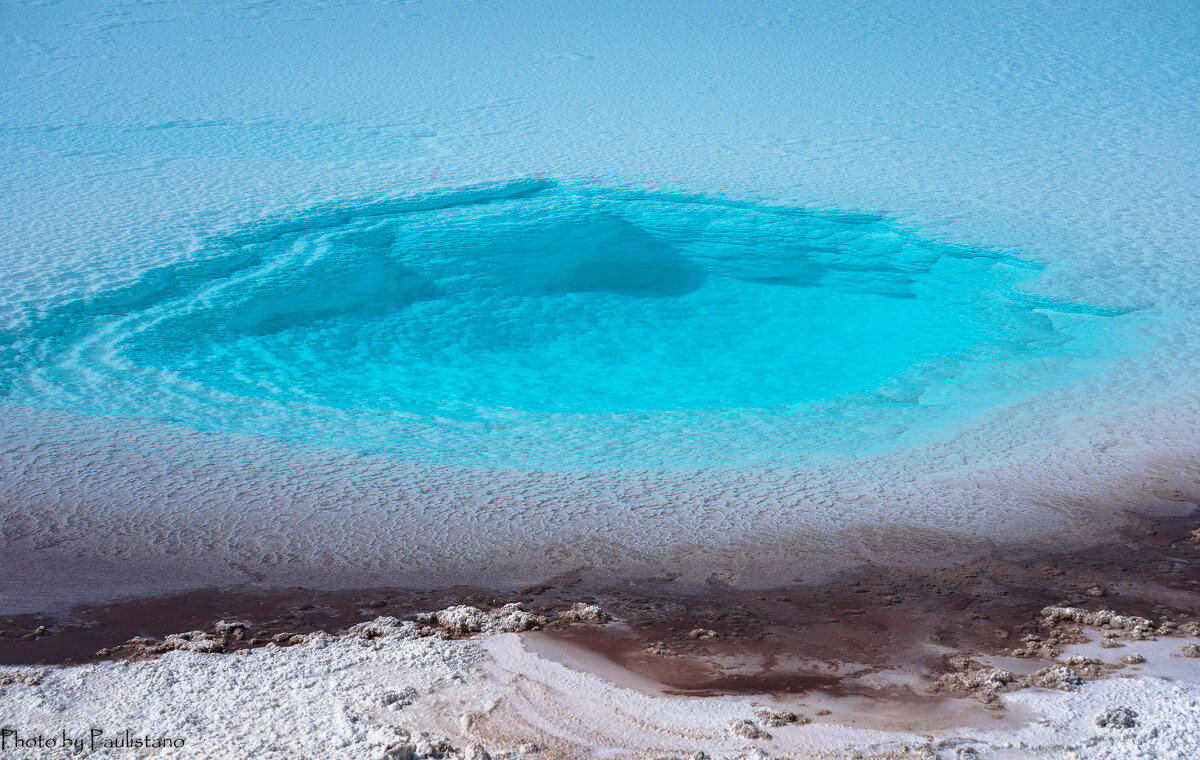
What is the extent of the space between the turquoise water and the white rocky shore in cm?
136

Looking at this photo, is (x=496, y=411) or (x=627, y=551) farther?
Answer: (x=496, y=411)

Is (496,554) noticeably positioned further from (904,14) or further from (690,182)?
(904,14)

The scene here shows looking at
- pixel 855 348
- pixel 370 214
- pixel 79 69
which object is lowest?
pixel 855 348

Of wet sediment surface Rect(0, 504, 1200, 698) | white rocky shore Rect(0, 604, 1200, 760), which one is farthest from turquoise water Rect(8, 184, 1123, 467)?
white rocky shore Rect(0, 604, 1200, 760)

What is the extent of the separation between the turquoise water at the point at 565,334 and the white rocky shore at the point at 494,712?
1358 millimetres

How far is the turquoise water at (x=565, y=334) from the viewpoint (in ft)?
13.0

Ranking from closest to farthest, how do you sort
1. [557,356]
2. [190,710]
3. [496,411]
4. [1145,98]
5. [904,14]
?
[190,710] < [496,411] < [557,356] < [1145,98] < [904,14]

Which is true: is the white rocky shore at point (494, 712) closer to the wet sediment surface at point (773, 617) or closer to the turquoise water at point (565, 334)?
the wet sediment surface at point (773, 617)

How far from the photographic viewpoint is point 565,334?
539 centimetres

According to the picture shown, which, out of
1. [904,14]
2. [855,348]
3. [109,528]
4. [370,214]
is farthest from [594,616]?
[904,14]

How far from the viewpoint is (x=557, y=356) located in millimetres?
5125

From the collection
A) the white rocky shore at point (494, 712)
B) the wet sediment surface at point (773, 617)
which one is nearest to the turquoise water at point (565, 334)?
the wet sediment surface at point (773, 617)

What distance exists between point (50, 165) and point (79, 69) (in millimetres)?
2775

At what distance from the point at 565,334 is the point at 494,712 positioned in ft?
11.0
